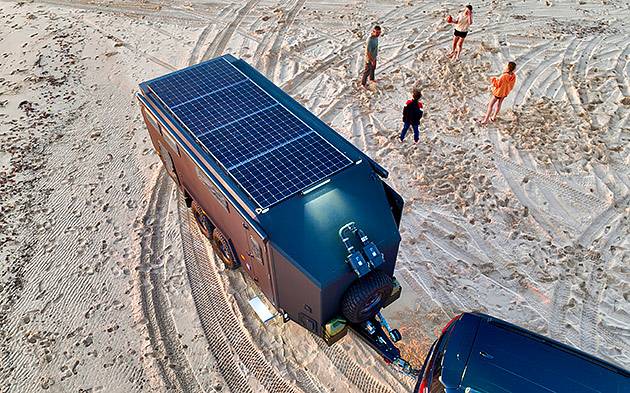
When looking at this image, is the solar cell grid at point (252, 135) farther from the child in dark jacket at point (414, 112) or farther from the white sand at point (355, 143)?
the child in dark jacket at point (414, 112)

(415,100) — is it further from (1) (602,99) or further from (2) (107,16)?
(2) (107,16)

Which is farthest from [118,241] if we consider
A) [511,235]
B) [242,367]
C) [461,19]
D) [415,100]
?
[461,19]

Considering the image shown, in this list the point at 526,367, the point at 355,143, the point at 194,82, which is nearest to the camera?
the point at 526,367

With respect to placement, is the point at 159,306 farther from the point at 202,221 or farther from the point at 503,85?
the point at 503,85

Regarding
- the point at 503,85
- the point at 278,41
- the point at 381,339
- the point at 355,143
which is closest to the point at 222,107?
the point at 355,143

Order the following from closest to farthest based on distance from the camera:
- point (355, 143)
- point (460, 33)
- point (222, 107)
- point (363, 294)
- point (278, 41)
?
point (363, 294) < point (222, 107) < point (355, 143) < point (460, 33) < point (278, 41)

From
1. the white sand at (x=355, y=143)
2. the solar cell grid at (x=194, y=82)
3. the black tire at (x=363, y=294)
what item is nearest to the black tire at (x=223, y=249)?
the white sand at (x=355, y=143)

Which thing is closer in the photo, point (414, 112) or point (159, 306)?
point (159, 306)
